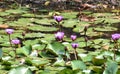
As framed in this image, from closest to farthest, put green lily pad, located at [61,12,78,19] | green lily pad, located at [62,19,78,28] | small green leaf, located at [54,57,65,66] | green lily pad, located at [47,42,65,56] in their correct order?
small green leaf, located at [54,57,65,66] → green lily pad, located at [47,42,65,56] → green lily pad, located at [62,19,78,28] → green lily pad, located at [61,12,78,19]

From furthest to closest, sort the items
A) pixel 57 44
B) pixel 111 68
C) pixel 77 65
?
pixel 57 44 < pixel 77 65 < pixel 111 68

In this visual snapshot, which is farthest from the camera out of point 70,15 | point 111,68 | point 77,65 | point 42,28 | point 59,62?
point 70,15

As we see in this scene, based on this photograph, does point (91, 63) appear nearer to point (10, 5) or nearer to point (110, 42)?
point (110, 42)

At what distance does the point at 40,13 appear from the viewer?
4.72m

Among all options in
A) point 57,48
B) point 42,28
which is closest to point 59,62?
point 57,48

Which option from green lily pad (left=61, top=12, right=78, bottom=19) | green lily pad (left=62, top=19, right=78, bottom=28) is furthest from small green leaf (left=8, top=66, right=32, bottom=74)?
green lily pad (left=61, top=12, right=78, bottom=19)

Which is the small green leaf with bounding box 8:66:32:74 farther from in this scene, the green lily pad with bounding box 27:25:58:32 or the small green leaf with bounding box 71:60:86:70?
the green lily pad with bounding box 27:25:58:32

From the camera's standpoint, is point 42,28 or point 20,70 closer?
point 20,70

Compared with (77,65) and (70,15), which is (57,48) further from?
(70,15)

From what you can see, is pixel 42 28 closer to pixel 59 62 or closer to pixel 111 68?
pixel 59 62

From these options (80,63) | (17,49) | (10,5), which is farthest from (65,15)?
(80,63)

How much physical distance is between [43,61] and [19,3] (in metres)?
2.51

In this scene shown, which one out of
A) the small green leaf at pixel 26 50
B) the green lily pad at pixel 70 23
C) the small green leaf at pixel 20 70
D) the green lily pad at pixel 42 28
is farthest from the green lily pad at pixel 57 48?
the green lily pad at pixel 70 23

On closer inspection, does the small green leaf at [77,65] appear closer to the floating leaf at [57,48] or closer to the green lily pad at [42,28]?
the floating leaf at [57,48]
